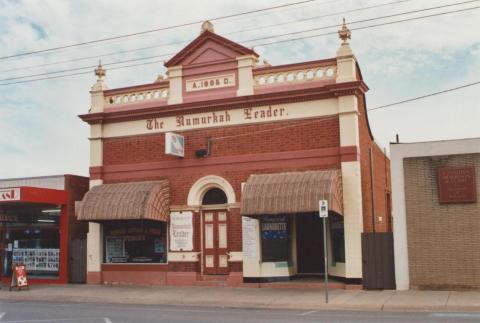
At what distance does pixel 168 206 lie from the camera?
74.0ft

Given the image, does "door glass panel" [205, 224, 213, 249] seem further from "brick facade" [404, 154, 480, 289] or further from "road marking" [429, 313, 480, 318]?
"road marking" [429, 313, 480, 318]

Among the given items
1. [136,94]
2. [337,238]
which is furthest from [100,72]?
[337,238]

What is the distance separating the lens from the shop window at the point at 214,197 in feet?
72.6

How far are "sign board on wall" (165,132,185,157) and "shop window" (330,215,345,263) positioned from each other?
5.79m

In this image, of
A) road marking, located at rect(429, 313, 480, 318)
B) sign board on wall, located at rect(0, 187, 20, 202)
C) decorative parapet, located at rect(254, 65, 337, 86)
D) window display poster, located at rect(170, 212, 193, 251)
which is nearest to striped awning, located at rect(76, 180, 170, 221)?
window display poster, located at rect(170, 212, 193, 251)

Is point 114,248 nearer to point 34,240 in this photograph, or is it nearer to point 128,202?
point 128,202

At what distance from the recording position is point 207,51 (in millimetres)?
22578

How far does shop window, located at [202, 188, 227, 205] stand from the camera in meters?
22.1

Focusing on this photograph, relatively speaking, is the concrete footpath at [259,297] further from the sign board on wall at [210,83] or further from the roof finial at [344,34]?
the roof finial at [344,34]

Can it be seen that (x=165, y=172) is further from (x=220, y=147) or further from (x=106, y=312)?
(x=106, y=312)

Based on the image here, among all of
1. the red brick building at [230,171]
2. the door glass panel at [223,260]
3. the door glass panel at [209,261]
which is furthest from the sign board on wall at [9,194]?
the door glass panel at [223,260]

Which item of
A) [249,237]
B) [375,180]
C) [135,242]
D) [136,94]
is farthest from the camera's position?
[136,94]

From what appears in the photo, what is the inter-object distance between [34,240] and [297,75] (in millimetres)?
12715

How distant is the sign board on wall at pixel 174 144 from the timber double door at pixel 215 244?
7.80ft
